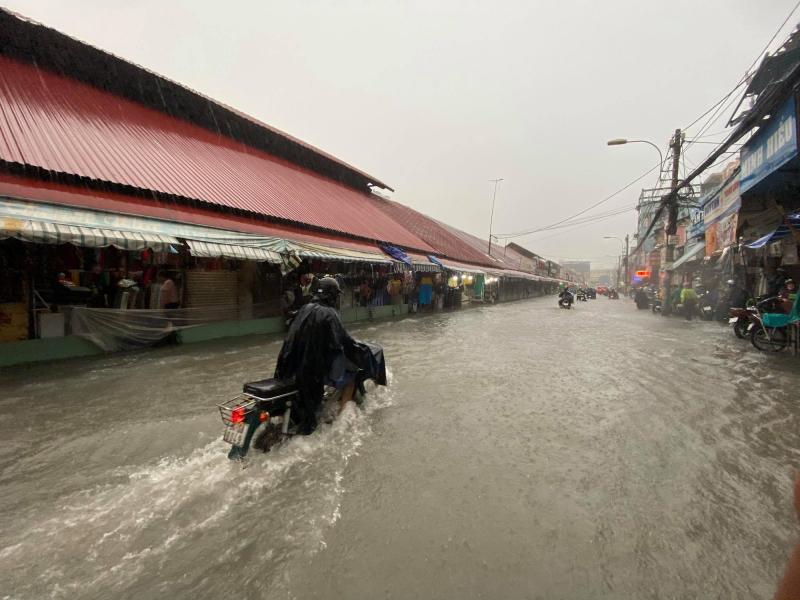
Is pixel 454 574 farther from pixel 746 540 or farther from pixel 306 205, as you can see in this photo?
pixel 306 205

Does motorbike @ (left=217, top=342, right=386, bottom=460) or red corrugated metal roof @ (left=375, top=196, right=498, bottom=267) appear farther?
red corrugated metal roof @ (left=375, top=196, right=498, bottom=267)

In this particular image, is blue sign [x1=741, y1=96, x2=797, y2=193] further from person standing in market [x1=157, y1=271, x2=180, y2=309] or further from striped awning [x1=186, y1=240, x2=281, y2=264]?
person standing in market [x1=157, y1=271, x2=180, y2=309]

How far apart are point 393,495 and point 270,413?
1238mm

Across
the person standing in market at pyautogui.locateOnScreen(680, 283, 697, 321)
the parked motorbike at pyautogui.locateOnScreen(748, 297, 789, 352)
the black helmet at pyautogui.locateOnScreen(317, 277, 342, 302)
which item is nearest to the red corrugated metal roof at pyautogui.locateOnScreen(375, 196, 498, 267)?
the person standing in market at pyautogui.locateOnScreen(680, 283, 697, 321)

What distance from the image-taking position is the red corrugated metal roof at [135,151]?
7.53 m

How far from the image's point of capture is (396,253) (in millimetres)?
15125

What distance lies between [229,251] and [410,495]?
6721 mm

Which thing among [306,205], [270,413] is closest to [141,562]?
[270,413]

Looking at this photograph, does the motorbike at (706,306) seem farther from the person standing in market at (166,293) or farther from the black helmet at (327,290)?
the person standing in market at (166,293)

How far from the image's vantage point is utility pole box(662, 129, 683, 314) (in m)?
17.4

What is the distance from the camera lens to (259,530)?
7.80ft

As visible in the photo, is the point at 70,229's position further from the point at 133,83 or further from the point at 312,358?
the point at 133,83

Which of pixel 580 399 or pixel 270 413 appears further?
pixel 580 399

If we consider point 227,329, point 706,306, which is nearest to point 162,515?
point 227,329
